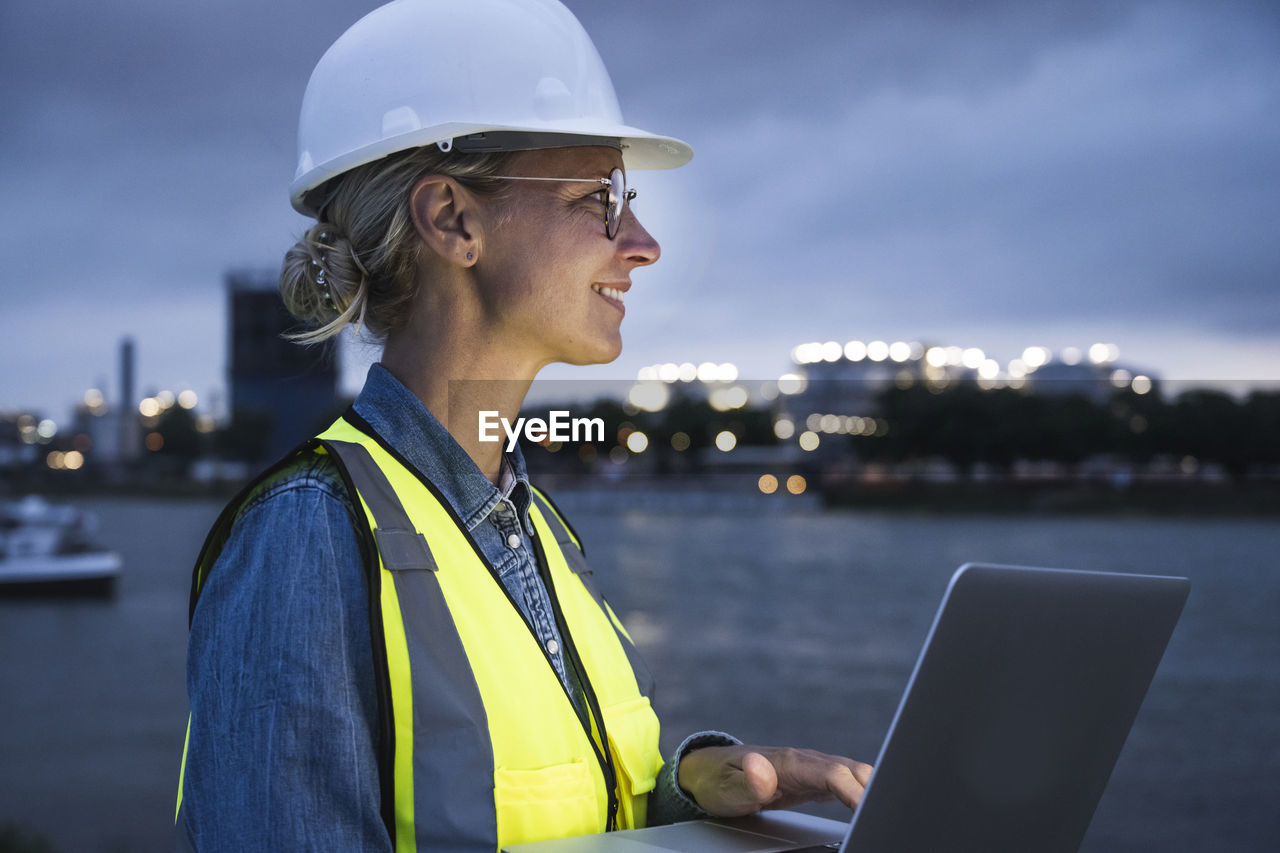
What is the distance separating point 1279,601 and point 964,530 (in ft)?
94.3

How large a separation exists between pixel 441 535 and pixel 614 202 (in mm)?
436

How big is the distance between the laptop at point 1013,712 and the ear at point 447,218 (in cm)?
60

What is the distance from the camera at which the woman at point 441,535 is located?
0.91m

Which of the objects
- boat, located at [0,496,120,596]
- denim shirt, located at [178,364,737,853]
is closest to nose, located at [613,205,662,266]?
denim shirt, located at [178,364,737,853]

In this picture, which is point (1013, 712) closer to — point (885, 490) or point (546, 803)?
point (546, 803)

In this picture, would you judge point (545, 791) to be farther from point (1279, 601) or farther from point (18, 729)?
point (1279, 601)

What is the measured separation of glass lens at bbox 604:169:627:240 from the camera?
1.24m

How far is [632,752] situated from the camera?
4.03 feet

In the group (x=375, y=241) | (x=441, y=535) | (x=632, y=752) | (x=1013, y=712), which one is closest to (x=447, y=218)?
(x=375, y=241)

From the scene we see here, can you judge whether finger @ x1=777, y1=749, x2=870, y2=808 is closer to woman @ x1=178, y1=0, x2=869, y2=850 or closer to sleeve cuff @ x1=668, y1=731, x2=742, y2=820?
woman @ x1=178, y1=0, x2=869, y2=850

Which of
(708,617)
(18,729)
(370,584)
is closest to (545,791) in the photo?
(370,584)

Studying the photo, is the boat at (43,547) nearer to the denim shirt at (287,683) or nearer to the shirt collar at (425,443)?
the shirt collar at (425,443)

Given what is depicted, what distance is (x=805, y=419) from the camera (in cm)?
3188

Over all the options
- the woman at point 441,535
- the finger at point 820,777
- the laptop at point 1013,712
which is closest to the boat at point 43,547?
the woman at point 441,535
